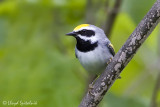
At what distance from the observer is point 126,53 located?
1.99 metres

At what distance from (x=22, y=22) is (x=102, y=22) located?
0.87 meters

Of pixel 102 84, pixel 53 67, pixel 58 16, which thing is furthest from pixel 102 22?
pixel 102 84

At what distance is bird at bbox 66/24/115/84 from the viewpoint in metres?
2.69

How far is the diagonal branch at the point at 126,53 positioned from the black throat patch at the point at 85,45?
692 mm

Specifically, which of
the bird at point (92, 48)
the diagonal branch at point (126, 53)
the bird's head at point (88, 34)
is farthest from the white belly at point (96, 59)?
the diagonal branch at point (126, 53)

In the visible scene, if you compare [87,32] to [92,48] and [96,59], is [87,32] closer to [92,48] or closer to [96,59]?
[92,48]

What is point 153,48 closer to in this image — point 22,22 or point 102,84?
point 22,22

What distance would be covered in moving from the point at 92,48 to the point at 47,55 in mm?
494

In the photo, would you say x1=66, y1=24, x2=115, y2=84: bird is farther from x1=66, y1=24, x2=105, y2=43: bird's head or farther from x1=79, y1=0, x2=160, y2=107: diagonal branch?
x1=79, y1=0, x2=160, y2=107: diagonal branch

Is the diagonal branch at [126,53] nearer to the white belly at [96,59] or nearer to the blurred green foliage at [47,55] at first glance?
the white belly at [96,59]

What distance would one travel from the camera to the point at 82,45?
2.77 metres

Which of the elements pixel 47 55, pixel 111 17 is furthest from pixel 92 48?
pixel 111 17

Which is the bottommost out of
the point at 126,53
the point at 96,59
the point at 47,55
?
the point at 47,55

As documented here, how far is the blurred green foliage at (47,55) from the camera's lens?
2920mm
